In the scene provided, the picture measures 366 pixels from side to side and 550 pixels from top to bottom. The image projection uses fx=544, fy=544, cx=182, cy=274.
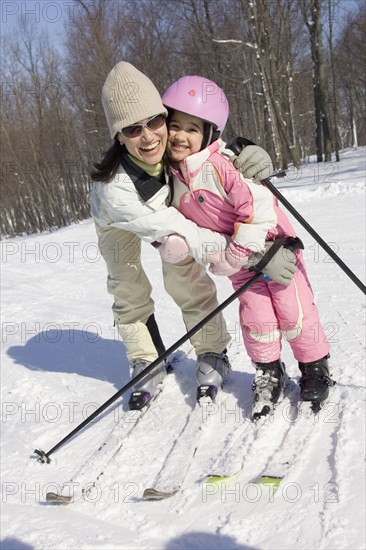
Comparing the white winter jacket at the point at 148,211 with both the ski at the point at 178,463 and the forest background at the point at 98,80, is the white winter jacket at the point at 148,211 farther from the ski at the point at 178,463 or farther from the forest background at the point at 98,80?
the forest background at the point at 98,80

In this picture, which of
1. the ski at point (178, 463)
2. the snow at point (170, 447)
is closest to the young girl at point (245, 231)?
the snow at point (170, 447)

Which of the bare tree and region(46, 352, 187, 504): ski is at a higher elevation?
the bare tree

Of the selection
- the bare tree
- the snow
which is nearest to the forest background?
the bare tree

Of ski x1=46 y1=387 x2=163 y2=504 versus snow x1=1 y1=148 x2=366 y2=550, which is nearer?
snow x1=1 y1=148 x2=366 y2=550

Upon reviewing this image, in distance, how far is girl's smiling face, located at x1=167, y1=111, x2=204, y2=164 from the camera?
109 inches

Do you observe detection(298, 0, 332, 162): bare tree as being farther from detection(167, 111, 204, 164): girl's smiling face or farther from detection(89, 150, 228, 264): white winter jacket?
detection(89, 150, 228, 264): white winter jacket

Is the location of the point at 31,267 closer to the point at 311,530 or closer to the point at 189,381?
the point at 189,381

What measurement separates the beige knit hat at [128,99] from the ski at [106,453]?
157 cm

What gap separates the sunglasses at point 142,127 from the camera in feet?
8.92

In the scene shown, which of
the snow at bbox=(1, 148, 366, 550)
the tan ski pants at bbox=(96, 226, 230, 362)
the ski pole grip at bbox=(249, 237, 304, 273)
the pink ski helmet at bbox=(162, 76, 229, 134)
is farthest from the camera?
the tan ski pants at bbox=(96, 226, 230, 362)

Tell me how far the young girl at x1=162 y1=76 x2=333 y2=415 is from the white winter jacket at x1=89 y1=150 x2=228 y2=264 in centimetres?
7

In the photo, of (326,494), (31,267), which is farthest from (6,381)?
(31,267)

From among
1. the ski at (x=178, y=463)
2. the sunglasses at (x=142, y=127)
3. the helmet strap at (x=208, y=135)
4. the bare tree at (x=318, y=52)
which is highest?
the bare tree at (x=318, y=52)

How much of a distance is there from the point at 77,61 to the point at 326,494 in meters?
19.4
